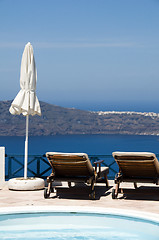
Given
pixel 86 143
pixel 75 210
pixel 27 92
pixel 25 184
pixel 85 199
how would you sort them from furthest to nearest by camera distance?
pixel 86 143, pixel 27 92, pixel 25 184, pixel 85 199, pixel 75 210

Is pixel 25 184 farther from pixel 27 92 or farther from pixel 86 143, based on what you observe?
pixel 86 143

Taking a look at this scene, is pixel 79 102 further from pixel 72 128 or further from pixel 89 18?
pixel 72 128

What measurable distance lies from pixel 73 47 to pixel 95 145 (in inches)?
1232

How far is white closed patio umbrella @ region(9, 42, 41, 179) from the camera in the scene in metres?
6.98

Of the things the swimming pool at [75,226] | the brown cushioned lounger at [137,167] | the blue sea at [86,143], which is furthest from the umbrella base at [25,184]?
the blue sea at [86,143]

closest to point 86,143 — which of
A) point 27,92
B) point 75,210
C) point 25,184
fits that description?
point 27,92

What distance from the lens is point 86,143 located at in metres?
47.4

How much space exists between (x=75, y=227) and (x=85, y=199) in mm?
1428

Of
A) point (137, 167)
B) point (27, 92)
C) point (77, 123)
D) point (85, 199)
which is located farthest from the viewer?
point (77, 123)

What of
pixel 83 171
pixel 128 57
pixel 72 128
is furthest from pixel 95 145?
pixel 83 171

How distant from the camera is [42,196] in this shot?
631cm

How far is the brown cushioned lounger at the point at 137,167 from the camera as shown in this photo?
19.0 ft

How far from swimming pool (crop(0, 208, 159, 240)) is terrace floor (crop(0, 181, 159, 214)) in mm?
563

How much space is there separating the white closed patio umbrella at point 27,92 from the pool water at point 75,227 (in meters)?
2.15
